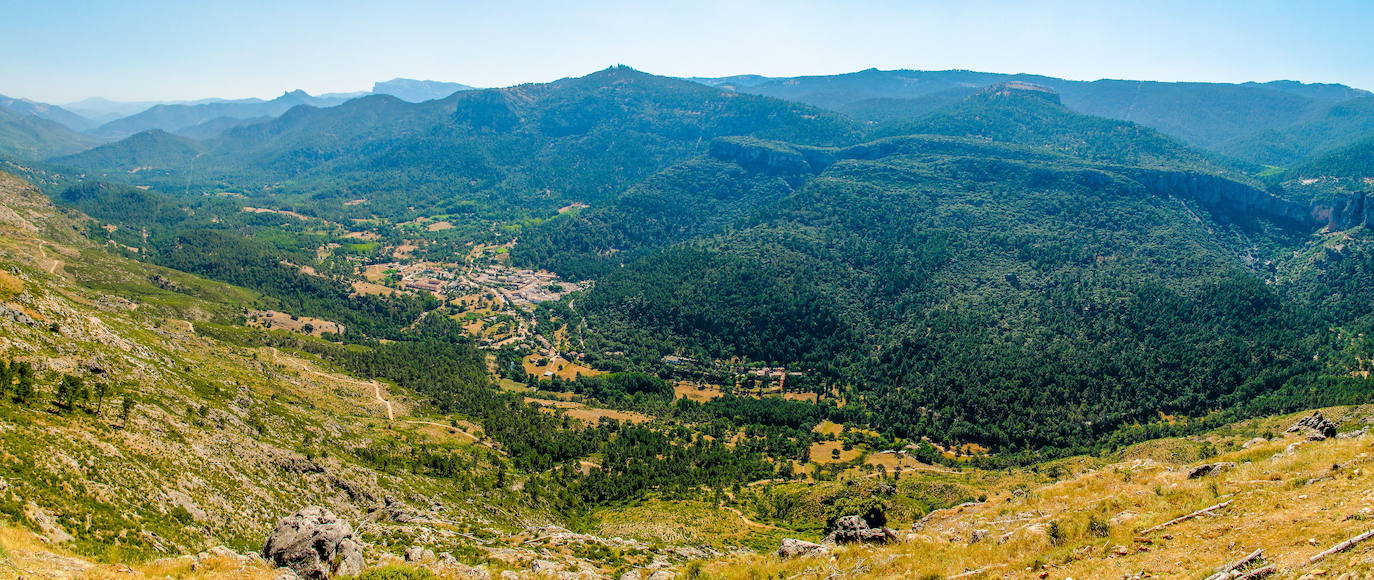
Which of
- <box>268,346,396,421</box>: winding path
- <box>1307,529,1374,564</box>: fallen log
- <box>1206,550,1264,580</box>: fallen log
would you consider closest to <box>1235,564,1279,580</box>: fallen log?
<box>1206,550,1264,580</box>: fallen log

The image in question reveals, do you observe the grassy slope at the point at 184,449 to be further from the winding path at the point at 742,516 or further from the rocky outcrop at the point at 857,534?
the rocky outcrop at the point at 857,534

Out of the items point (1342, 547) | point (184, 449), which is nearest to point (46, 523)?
point (184, 449)

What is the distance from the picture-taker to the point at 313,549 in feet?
168

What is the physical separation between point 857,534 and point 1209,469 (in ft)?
106

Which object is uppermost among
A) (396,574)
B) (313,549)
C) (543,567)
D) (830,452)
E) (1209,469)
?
(1209,469)

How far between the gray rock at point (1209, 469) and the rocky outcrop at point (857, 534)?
27560 mm

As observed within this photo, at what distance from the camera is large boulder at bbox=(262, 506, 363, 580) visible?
50281 millimetres

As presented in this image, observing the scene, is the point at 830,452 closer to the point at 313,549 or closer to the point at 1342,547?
the point at 313,549

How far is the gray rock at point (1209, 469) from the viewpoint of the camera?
193ft

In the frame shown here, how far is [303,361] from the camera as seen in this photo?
552 ft

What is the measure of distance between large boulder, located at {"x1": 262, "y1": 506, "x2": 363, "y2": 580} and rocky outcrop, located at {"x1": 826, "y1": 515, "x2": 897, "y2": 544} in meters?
45.0

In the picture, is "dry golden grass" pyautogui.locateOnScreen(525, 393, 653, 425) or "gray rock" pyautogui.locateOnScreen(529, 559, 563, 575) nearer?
"gray rock" pyautogui.locateOnScreen(529, 559, 563, 575)

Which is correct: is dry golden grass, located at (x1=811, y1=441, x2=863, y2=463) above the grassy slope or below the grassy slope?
below

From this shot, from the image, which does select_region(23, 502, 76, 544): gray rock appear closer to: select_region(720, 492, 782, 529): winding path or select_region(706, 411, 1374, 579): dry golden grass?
select_region(706, 411, 1374, 579): dry golden grass
